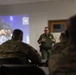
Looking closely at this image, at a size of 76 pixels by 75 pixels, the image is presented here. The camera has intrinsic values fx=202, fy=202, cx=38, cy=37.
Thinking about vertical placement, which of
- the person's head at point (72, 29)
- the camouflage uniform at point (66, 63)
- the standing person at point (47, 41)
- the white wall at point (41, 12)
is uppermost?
the white wall at point (41, 12)

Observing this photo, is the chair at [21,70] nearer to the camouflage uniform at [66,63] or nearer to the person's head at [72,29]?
the camouflage uniform at [66,63]

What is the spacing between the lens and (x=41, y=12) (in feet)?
27.7

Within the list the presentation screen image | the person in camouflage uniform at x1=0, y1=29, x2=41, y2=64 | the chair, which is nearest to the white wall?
the presentation screen image

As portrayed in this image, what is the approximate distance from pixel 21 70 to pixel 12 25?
7.03 meters

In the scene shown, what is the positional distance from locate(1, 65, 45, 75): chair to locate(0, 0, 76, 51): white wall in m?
6.46

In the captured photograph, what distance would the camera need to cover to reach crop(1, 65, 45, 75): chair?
184 cm

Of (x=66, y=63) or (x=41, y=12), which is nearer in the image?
(x=66, y=63)

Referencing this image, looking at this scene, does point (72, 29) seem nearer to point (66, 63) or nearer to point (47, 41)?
point (66, 63)

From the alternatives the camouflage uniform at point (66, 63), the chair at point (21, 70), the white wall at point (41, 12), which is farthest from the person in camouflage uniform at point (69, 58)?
the white wall at point (41, 12)

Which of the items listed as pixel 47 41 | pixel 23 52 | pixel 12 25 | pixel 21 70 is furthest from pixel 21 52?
pixel 12 25

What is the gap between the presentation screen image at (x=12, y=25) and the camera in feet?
28.7

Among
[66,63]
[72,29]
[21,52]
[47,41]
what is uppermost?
[72,29]

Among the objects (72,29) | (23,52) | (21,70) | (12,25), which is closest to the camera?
(72,29)

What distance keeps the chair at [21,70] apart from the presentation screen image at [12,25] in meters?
6.74
